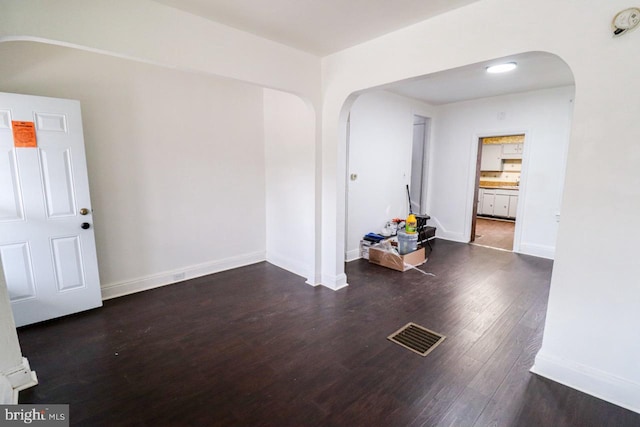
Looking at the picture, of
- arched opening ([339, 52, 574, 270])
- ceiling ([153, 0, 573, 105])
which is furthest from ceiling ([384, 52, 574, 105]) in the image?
ceiling ([153, 0, 573, 105])

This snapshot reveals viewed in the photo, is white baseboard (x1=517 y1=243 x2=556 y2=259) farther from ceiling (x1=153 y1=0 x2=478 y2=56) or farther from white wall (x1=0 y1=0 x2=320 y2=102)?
white wall (x1=0 y1=0 x2=320 y2=102)

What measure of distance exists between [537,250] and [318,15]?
16.7 feet

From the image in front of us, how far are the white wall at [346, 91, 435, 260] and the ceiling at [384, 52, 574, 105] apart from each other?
359 mm

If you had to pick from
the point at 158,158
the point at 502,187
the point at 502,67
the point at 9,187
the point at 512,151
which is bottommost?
the point at 502,187

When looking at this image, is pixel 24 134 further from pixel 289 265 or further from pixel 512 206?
pixel 512 206

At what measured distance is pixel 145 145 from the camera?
338cm

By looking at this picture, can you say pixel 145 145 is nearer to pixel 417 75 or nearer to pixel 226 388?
pixel 226 388

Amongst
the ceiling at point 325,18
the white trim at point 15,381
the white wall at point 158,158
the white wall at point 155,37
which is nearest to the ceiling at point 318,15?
the ceiling at point 325,18

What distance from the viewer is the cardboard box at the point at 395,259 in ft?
14.1

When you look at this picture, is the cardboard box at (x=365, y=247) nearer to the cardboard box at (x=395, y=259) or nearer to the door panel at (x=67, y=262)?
the cardboard box at (x=395, y=259)

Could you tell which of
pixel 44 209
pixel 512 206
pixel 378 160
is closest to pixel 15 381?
pixel 44 209

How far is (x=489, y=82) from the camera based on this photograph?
4309mm

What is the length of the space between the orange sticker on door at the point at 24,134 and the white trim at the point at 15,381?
1.77m

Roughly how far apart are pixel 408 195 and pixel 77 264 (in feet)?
17.3
